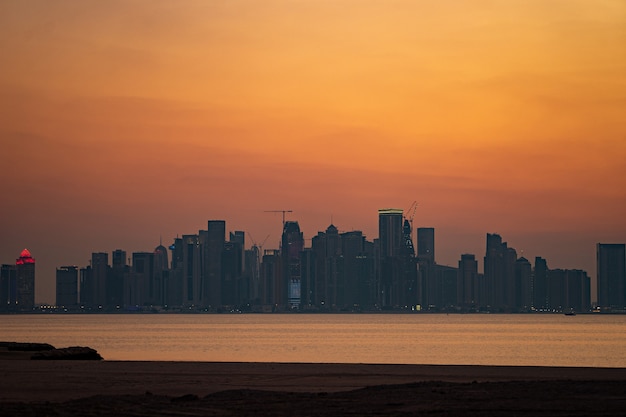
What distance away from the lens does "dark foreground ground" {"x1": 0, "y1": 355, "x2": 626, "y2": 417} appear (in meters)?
31.5

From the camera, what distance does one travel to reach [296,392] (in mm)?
38875

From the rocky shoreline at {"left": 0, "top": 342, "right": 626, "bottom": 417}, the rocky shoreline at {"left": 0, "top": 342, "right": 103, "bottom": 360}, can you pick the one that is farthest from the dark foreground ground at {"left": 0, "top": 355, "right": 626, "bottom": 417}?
the rocky shoreline at {"left": 0, "top": 342, "right": 103, "bottom": 360}

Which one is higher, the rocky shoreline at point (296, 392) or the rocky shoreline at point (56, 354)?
the rocky shoreline at point (296, 392)

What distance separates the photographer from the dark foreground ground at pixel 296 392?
31484 mm

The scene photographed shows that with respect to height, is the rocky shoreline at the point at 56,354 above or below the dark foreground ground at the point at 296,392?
below

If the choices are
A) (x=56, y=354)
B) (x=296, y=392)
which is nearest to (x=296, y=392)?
(x=296, y=392)

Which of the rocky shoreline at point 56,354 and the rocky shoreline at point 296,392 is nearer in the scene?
the rocky shoreline at point 296,392

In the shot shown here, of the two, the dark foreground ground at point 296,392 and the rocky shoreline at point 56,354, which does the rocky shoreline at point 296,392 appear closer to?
the dark foreground ground at point 296,392

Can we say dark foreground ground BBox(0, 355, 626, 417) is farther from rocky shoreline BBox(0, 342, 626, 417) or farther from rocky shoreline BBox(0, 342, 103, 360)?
rocky shoreline BBox(0, 342, 103, 360)

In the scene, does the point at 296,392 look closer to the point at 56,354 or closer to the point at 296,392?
the point at 296,392

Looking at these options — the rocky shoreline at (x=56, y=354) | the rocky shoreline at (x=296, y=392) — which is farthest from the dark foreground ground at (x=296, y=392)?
the rocky shoreline at (x=56, y=354)

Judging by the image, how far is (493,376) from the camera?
162 feet

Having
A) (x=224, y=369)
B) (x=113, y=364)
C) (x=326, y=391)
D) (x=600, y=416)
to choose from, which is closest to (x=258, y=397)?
(x=326, y=391)

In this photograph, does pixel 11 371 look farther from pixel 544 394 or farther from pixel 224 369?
pixel 544 394
